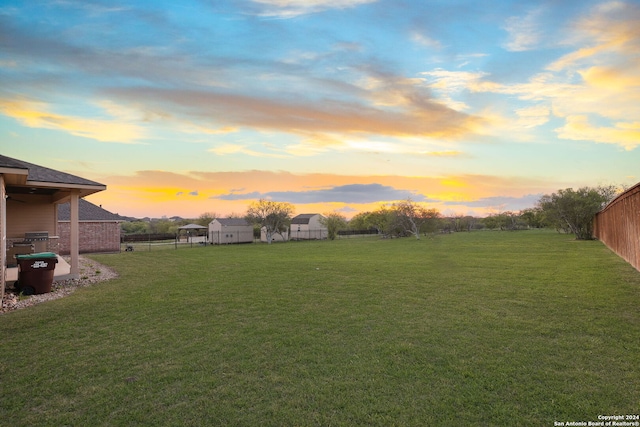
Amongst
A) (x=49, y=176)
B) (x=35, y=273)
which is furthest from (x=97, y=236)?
(x=35, y=273)

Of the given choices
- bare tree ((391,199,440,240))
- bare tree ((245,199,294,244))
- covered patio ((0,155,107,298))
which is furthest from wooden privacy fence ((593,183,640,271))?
bare tree ((245,199,294,244))

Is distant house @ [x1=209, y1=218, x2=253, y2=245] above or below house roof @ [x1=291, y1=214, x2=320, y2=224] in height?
below

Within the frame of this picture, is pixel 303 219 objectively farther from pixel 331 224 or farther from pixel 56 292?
pixel 56 292

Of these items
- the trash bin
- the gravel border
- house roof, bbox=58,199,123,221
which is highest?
house roof, bbox=58,199,123,221

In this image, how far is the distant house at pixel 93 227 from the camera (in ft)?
76.4

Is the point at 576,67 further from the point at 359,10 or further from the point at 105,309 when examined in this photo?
the point at 105,309

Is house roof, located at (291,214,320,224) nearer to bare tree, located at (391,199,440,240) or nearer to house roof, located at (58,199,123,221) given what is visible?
bare tree, located at (391,199,440,240)

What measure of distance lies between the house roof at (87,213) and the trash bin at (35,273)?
57.4 ft

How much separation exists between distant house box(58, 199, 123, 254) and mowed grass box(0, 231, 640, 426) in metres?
18.9

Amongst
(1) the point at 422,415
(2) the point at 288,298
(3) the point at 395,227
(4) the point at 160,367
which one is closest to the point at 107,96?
(2) the point at 288,298

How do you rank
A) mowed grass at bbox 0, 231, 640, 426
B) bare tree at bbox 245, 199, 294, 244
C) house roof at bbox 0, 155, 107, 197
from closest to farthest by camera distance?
1. mowed grass at bbox 0, 231, 640, 426
2. house roof at bbox 0, 155, 107, 197
3. bare tree at bbox 245, 199, 294, 244

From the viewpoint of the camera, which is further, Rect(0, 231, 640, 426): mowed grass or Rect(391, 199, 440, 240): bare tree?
Rect(391, 199, 440, 240): bare tree

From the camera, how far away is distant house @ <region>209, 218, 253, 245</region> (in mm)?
39594

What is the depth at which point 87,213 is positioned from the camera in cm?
2433
